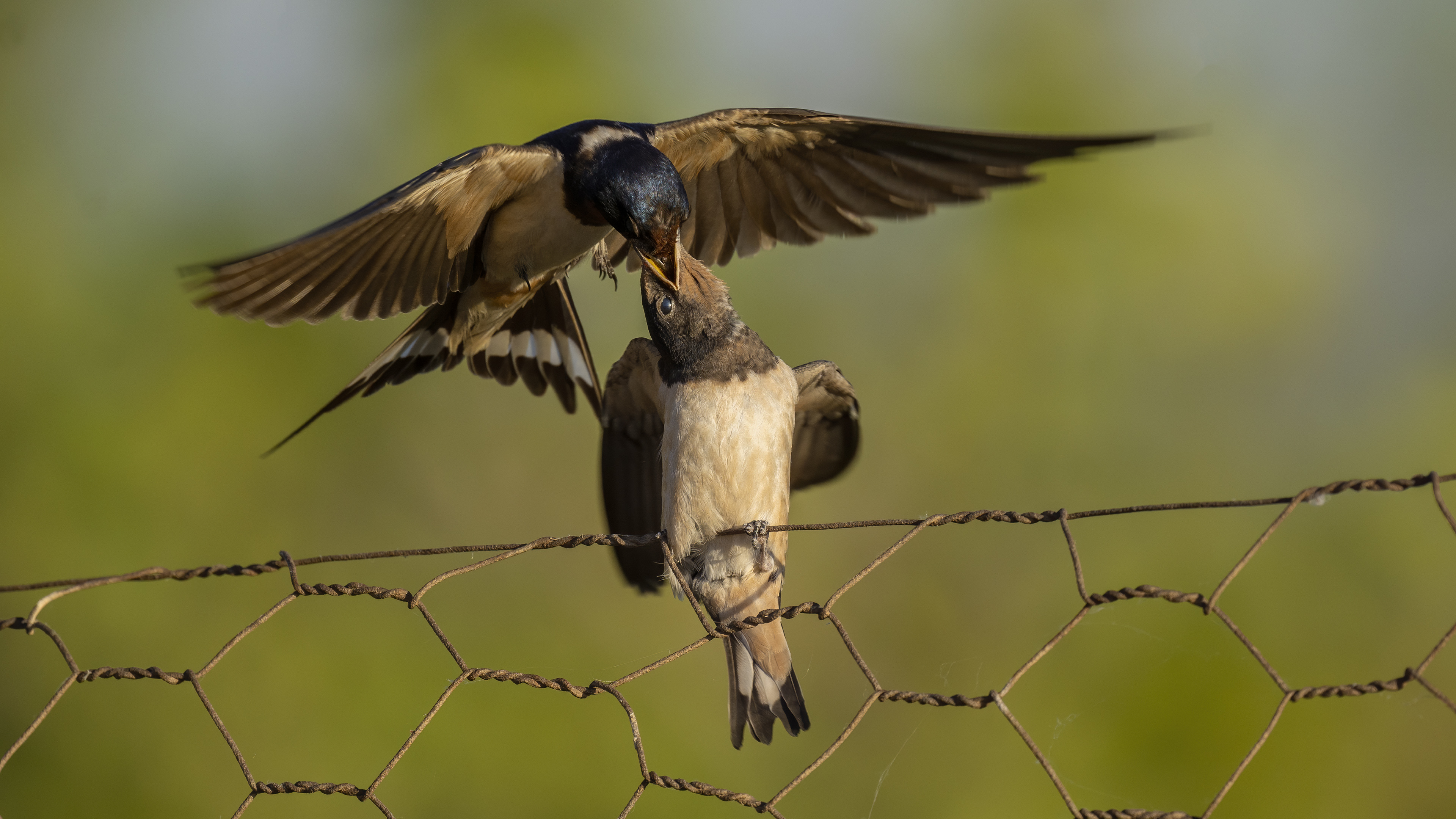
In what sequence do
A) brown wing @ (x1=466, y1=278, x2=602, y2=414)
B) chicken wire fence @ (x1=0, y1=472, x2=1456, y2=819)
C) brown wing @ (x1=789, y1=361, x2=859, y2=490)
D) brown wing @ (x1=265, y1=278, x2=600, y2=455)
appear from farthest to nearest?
1. brown wing @ (x1=466, y1=278, x2=602, y2=414)
2. brown wing @ (x1=265, y1=278, x2=600, y2=455)
3. brown wing @ (x1=789, y1=361, x2=859, y2=490)
4. chicken wire fence @ (x1=0, y1=472, x2=1456, y2=819)

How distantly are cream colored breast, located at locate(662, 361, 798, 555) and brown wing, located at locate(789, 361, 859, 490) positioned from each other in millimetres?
327

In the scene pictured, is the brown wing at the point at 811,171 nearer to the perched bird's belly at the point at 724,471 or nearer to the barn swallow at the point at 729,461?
the barn swallow at the point at 729,461

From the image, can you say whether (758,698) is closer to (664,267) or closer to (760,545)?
(760,545)

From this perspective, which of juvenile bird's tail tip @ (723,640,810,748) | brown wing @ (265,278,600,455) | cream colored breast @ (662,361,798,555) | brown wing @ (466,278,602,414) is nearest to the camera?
cream colored breast @ (662,361,798,555)

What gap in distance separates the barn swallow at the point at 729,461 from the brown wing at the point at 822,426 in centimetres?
1

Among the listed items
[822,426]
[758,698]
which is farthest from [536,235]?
[758,698]

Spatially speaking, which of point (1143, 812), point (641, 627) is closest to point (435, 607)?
point (641, 627)

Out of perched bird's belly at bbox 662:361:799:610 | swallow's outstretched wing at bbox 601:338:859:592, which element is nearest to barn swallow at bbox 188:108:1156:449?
perched bird's belly at bbox 662:361:799:610

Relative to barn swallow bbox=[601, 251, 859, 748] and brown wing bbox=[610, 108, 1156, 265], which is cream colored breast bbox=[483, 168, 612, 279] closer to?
brown wing bbox=[610, 108, 1156, 265]

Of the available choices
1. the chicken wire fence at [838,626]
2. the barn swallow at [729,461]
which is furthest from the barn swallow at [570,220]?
the chicken wire fence at [838,626]

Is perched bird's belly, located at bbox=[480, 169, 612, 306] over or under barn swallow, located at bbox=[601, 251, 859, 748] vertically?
over

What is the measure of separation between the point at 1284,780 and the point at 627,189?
271 inches

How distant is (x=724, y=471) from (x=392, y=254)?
1.00m

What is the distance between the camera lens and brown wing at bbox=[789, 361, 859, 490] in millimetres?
2299
